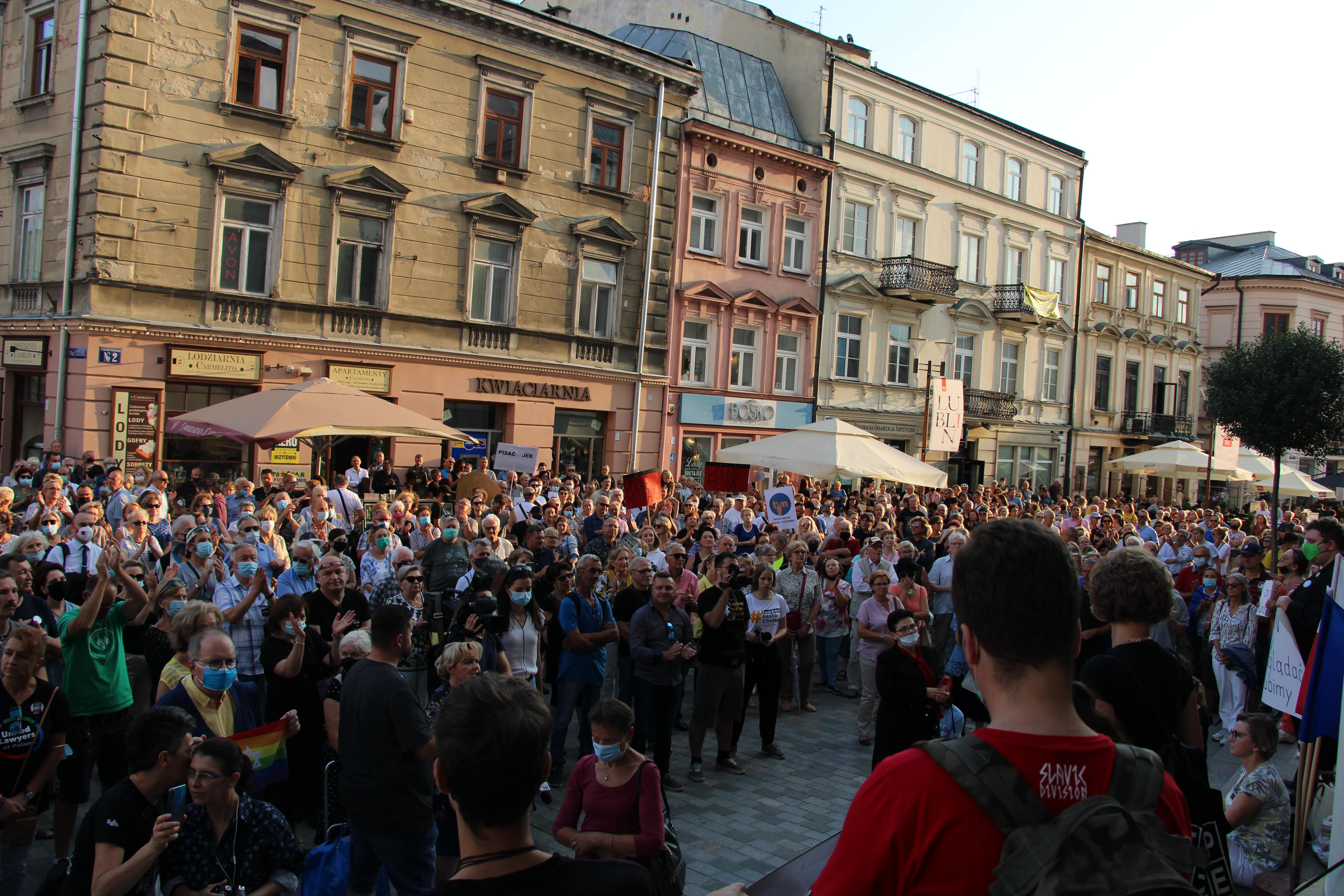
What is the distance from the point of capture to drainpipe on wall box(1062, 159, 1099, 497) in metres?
37.0

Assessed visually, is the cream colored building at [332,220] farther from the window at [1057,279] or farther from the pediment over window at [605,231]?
the window at [1057,279]

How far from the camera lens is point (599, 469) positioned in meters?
24.2

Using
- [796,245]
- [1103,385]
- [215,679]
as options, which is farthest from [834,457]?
[1103,385]

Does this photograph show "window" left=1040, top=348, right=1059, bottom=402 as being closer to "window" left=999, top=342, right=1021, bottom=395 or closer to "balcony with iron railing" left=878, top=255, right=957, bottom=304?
"window" left=999, top=342, right=1021, bottom=395

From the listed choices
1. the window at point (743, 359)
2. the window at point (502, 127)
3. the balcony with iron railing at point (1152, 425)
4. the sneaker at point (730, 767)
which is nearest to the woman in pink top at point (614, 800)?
the sneaker at point (730, 767)

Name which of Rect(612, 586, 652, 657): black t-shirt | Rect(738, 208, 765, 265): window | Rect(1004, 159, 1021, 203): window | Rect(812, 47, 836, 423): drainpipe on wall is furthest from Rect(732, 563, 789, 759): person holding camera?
Rect(1004, 159, 1021, 203): window

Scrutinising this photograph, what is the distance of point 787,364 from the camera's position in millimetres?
28078

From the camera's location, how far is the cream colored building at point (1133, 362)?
38.0 m

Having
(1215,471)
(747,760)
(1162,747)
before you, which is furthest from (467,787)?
(1215,471)

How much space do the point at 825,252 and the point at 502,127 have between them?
1101 cm

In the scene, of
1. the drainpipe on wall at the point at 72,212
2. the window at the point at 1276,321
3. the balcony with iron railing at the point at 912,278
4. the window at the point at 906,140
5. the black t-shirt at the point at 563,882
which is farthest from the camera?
the window at the point at 1276,321

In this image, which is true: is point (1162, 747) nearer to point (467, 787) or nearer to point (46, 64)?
point (467, 787)

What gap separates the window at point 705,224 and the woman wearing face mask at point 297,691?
68.8 feet

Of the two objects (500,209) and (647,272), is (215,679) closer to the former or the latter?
(500,209)
